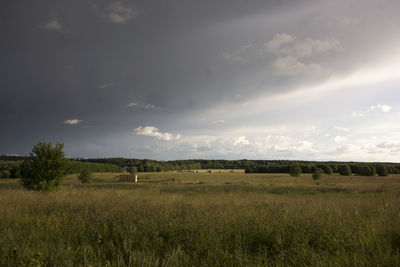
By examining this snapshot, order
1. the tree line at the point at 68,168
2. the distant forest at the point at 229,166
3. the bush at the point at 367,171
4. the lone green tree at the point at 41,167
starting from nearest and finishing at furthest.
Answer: the lone green tree at the point at 41,167
the tree line at the point at 68,168
the bush at the point at 367,171
the distant forest at the point at 229,166

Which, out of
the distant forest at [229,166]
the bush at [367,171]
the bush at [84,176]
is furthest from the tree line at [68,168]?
the bush at [367,171]

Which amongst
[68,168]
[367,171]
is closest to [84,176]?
[68,168]

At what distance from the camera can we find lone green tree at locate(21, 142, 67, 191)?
50.8 feet

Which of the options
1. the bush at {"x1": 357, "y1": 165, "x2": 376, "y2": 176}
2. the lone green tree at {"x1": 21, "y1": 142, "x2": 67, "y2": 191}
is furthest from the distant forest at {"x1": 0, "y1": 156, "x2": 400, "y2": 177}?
the lone green tree at {"x1": 21, "y1": 142, "x2": 67, "y2": 191}

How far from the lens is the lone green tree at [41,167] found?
15484 millimetres

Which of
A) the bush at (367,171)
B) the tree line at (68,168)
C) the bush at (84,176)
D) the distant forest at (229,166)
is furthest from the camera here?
the distant forest at (229,166)

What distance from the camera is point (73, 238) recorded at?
4543 mm

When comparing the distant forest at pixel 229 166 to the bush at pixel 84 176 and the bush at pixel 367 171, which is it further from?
the bush at pixel 84 176

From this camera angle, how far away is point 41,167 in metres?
15.6

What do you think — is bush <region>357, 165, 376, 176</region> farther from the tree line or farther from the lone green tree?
the lone green tree

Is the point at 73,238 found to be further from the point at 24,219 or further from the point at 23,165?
the point at 23,165

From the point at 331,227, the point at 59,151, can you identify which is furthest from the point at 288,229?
the point at 59,151

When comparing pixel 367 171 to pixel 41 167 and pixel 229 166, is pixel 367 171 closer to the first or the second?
pixel 41 167

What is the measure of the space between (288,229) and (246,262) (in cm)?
180
